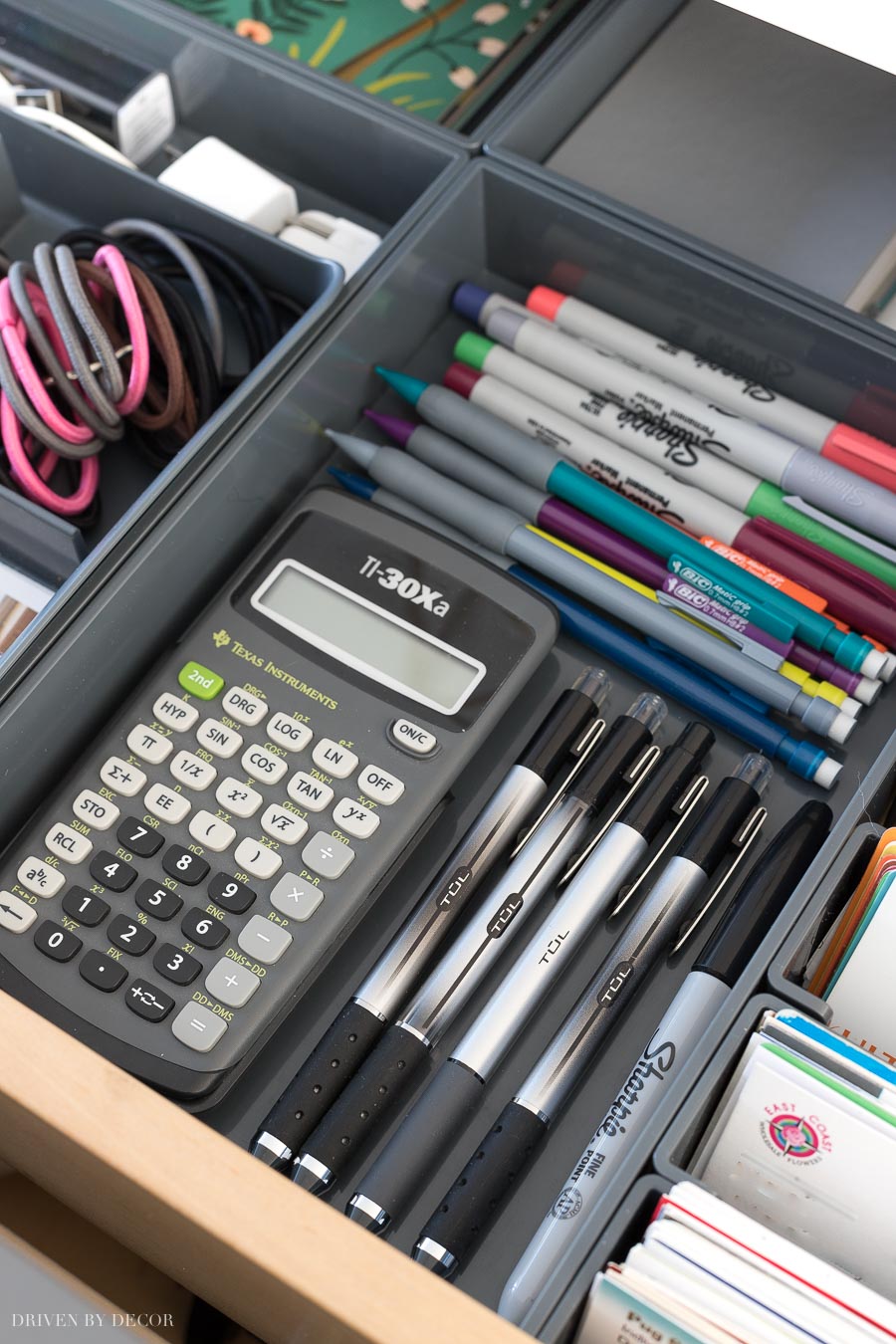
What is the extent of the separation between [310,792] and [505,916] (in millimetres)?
103

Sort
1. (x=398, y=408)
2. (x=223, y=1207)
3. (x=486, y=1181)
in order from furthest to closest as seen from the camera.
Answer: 1. (x=398, y=408)
2. (x=486, y=1181)
3. (x=223, y=1207)

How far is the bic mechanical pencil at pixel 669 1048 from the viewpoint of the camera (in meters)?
0.55

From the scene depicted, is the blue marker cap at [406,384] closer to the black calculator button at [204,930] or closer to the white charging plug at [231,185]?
the white charging plug at [231,185]

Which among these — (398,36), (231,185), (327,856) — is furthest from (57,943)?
(398,36)

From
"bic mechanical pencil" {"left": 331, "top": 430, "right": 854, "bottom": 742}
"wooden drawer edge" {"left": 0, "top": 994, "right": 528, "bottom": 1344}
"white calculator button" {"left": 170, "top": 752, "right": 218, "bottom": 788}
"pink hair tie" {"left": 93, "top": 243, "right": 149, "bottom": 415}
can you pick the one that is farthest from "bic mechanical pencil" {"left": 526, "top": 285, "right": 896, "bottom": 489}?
"wooden drawer edge" {"left": 0, "top": 994, "right": 528, "bottom": 1344}

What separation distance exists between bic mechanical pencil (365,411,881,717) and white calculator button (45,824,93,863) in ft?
0.89

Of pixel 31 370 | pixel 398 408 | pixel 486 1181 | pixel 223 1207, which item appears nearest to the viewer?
pixel 223 1207

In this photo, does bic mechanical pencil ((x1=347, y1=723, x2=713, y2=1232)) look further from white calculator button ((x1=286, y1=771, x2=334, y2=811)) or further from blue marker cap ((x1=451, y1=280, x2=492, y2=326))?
blue marker cap ((x1=451, y1=280, x2=492, y2=326))

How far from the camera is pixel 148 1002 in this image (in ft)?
1.93

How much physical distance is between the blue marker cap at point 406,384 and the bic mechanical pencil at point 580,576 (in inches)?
1.4

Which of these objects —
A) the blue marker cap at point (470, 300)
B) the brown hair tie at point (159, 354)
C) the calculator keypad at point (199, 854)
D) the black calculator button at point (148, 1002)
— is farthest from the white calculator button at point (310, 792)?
the blue marker cap at point (470, 300)

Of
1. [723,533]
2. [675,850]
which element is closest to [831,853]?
[675,850]

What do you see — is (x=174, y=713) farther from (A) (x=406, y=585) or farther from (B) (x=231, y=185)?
(B) (x=231, y=185)

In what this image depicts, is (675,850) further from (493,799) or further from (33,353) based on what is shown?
(33,353)
